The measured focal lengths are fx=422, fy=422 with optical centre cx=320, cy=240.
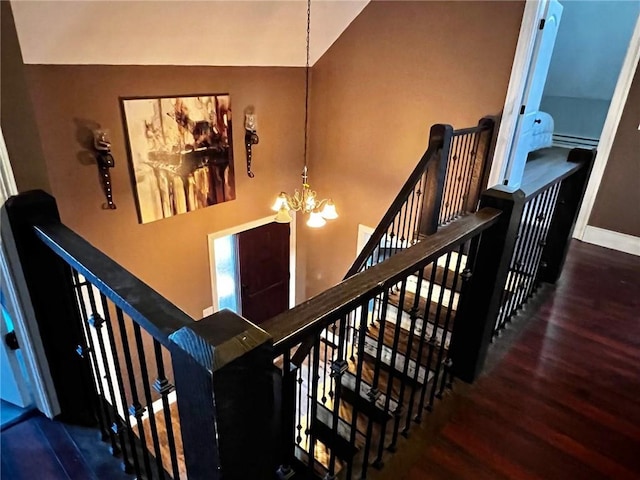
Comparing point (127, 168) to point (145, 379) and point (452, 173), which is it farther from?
point (145, 379)

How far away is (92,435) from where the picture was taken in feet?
5.74

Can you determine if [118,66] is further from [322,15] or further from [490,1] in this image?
[490,1]

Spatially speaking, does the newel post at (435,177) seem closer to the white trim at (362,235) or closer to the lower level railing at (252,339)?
the lower level railing at (252,339)

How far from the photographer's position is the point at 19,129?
Answer: 141 cm

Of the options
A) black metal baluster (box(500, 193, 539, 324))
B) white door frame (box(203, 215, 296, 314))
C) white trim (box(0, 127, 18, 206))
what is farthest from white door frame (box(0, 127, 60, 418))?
white door frame (box(203, 215, 296, 314))

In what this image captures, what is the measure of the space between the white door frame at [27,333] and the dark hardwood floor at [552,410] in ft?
4.56

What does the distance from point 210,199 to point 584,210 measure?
3859mm

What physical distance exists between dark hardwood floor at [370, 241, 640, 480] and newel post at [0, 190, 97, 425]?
4.28 feet

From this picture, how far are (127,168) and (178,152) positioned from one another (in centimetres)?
52

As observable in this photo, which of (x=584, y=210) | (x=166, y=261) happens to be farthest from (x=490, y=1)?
(x=166, y=261)

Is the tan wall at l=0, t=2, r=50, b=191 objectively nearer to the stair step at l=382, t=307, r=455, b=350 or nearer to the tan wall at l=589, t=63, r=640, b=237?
the stair step at l=382, t=307, r=455, b=350

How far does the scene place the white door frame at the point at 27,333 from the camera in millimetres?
1392

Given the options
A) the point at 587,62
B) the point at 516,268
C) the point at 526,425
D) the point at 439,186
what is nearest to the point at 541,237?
the point at 516,268

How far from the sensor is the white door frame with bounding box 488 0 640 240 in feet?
11.6
